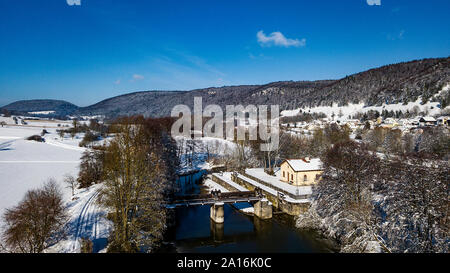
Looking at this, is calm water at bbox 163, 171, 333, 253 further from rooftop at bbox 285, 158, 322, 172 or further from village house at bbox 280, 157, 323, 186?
rooftop at bbox 285, 158, 322, 172

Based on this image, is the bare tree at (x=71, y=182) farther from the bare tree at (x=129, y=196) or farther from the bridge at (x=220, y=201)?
the bare tree at (x=129, y=196)

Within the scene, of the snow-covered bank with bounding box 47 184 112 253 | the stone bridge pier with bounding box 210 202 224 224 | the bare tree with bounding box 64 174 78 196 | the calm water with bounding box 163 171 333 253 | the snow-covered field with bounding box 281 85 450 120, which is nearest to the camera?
the snow-covered bank with bounding box 47 184 112 253

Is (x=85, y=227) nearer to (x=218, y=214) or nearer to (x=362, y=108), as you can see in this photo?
(x=218, y=214)

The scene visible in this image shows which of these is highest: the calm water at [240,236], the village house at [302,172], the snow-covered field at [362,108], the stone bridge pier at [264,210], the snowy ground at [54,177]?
the snow-covered field at [362,108]

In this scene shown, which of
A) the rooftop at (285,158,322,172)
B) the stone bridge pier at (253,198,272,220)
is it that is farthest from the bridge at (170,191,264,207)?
the rooftop at (285,158,322,172)

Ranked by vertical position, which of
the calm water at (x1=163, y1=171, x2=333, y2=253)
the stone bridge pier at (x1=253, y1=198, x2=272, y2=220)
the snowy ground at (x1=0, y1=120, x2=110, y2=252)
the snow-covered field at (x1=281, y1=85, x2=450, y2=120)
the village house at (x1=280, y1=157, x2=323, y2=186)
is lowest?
the calm water at (x1=163, y1=171, x2=333, y2=253)

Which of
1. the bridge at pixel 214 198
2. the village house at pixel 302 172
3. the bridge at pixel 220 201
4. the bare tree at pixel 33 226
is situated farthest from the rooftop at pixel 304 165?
the bare tree at pixel 33 226
